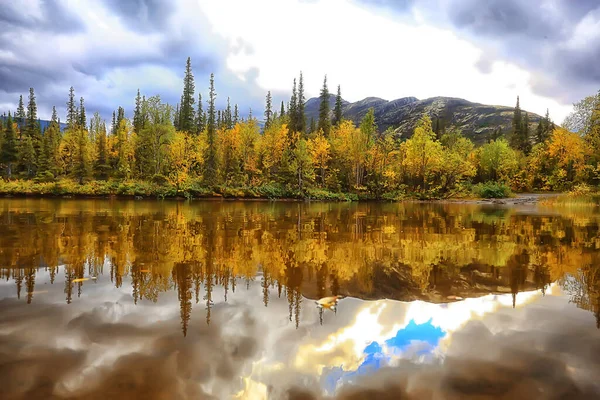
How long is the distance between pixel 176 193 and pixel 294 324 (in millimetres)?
41776

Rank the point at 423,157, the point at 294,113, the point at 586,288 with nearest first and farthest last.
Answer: the point at 586,288 < the point at 423,157 < the point at 294,113

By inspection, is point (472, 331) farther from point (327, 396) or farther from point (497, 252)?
point (497, 252)

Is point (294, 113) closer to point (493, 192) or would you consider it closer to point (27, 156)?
point (493, 192)

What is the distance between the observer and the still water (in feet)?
10.3

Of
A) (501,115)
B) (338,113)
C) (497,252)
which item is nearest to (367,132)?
(338,113)

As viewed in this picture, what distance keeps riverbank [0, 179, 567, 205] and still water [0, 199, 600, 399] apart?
35769 mm

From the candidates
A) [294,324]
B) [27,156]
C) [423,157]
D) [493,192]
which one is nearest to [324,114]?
[423,157]

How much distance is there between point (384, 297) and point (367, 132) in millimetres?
47158

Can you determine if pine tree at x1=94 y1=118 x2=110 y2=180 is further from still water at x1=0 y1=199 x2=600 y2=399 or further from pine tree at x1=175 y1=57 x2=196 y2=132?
still water at x1=0 y1=199 x2=600 y2=399

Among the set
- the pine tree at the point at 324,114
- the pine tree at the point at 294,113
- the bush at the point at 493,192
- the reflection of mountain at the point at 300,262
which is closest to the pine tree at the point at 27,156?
the pine tree at the point at 294,113

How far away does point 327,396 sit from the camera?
296 centimetres

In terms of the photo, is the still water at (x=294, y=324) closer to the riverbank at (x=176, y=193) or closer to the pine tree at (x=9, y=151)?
the riverbank at (x=176, y=193)

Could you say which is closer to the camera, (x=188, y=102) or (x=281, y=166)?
(x=281, y=166)

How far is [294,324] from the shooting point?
4547 mm
